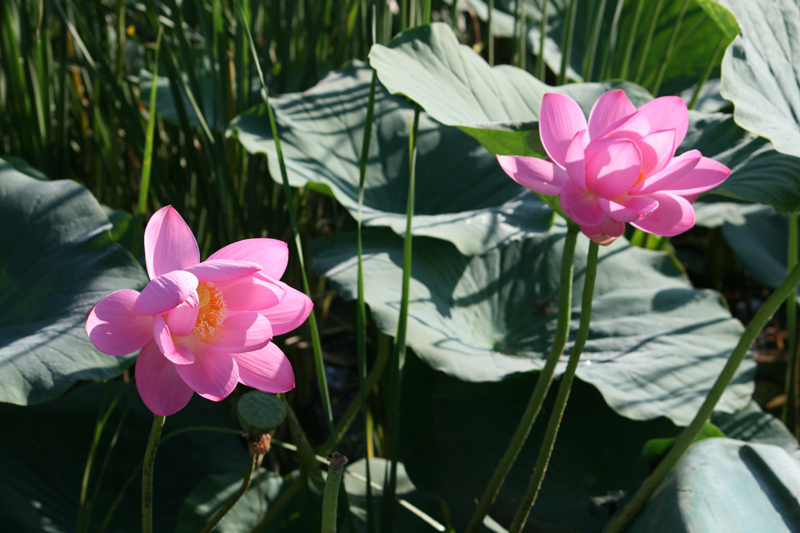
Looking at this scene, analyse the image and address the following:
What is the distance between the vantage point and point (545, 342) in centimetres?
94

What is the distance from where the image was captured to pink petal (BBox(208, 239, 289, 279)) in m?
0.42

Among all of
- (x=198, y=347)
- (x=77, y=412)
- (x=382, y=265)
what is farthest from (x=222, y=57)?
(x=198, y=347)

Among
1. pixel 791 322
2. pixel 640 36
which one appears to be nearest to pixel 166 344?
pixel 791 322

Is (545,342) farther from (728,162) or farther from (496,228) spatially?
(728,162)

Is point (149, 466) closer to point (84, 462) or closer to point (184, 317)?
point (184, 317)

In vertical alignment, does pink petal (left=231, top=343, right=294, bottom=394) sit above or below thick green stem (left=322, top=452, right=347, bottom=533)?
above

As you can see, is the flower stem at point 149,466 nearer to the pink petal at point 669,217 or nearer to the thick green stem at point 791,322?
the pink petal at point 669,217

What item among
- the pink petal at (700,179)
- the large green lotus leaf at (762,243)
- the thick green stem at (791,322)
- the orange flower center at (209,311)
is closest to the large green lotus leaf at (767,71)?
the pink petal at (700,179)

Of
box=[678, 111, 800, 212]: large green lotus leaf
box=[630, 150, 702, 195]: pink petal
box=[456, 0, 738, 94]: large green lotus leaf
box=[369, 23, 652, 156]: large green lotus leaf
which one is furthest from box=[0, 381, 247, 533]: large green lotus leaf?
box=[456, 0, 738, 94]: large green lotus leaf

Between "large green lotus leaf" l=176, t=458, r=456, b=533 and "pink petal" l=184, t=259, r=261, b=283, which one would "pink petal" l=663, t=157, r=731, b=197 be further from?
"large green lotus leaf" l=176, t=458, r=456, b=533

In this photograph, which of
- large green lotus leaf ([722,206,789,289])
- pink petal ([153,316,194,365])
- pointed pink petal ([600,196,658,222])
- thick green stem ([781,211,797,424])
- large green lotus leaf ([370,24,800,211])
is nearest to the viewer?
pink petal ([153,316,194,365])

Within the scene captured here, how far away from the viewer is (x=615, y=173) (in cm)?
46

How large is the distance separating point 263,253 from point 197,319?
0.06 m

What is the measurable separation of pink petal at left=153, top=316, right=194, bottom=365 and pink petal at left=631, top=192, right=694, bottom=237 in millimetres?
328
